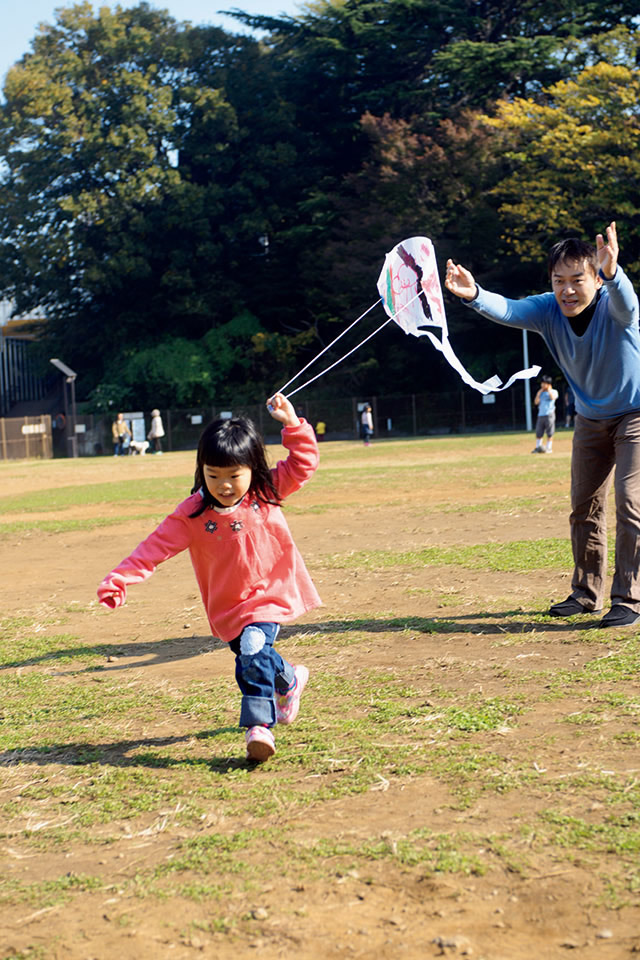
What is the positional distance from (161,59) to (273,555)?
50.3m

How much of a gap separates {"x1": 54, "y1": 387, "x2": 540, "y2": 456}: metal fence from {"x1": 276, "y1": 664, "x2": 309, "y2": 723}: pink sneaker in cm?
4192

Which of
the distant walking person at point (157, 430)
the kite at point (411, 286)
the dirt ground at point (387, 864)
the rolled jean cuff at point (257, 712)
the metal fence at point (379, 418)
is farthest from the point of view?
the metal fence at point (379, 418)

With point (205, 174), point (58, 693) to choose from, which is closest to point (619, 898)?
point (58, 693)

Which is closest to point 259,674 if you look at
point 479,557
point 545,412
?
point 479,557

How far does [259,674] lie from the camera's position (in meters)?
4.42

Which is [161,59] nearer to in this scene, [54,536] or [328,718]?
[54,536]

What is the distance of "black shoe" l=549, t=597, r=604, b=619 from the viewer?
6465 millimetres

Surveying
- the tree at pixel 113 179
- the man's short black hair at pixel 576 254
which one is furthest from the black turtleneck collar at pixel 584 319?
the tree at pixel 113 179

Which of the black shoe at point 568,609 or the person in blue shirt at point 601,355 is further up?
the person in blue shirt at point 601,355

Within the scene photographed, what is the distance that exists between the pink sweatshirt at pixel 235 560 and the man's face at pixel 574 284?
224cm

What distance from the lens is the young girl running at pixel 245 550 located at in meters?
4.49

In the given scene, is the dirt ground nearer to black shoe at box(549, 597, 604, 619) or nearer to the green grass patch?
black shoe at box(549, 597, 604, 619)

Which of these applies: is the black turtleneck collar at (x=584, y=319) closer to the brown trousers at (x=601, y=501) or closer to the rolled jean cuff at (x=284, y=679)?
the brown trousers at (x=601, y=501)

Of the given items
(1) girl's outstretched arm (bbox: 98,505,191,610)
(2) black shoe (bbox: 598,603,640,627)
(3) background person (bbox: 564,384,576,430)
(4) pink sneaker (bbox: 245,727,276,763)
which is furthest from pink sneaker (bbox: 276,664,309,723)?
(3) background person (bbox: 564,384,576,430)
